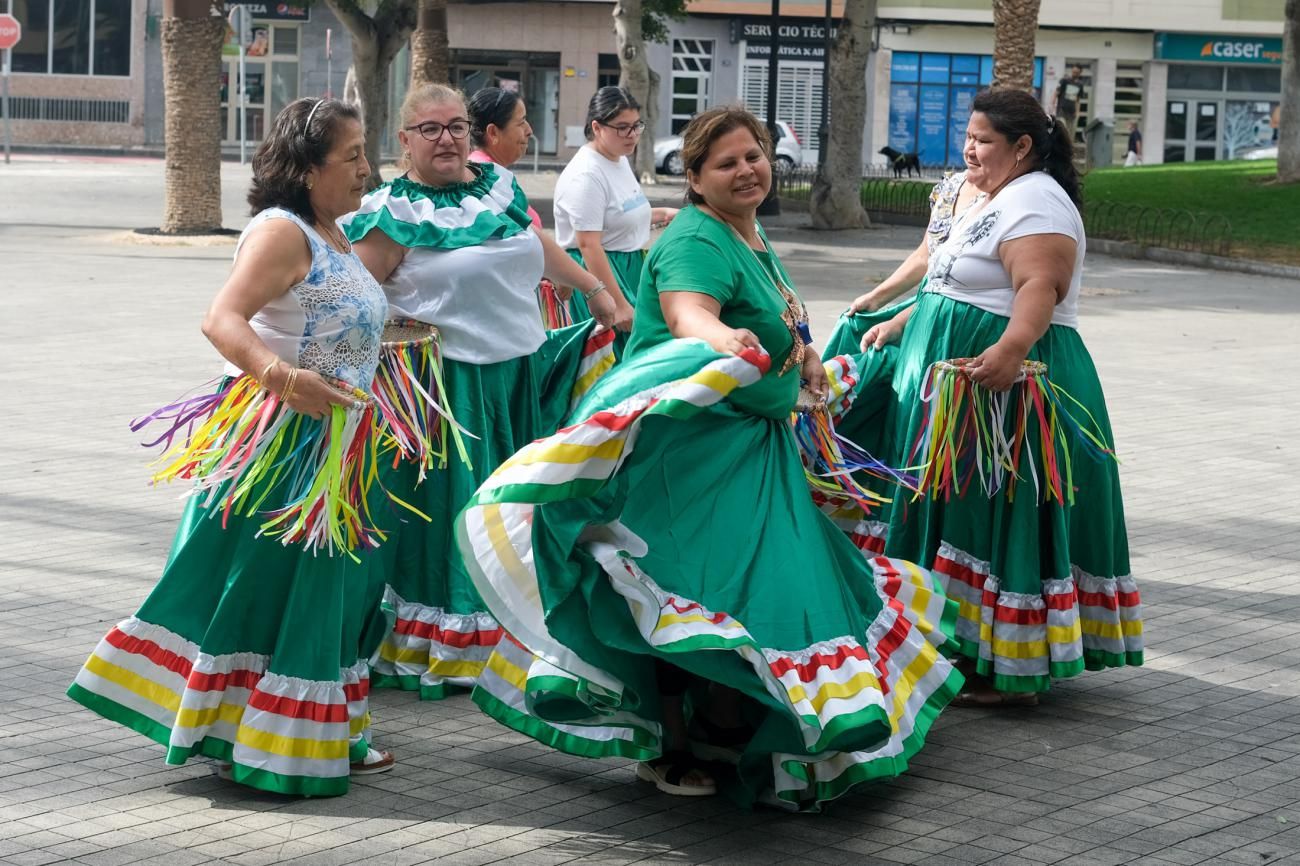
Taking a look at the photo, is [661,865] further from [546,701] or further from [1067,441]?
[1067,441]

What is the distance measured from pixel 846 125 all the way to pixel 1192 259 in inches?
229

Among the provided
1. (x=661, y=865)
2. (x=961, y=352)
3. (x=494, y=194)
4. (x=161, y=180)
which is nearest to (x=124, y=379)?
(x=494, y=194)

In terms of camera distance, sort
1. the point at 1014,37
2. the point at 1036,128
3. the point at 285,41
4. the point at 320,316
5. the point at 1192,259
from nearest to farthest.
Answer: the point at 320,316 < the point at 1036,128 < the point at 1014,37 < the point at 1192,259 < the point at 285,41

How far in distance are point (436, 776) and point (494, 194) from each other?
2.04m

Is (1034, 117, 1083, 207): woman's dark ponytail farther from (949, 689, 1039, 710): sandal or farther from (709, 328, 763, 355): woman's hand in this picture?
(709, 328, 763, 355): woman's hand

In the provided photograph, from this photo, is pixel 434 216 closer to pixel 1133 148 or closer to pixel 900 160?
pixel 900 160

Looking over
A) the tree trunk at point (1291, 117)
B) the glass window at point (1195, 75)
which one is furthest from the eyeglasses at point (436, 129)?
the glass window at point (1195, 75)

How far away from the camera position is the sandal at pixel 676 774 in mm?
4957

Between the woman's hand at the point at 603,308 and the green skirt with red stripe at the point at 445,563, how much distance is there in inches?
22.9

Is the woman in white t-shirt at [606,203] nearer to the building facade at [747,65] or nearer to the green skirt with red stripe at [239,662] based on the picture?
the green skirt with red stripe at [239,662]

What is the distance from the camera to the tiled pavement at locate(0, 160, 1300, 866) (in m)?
4.56

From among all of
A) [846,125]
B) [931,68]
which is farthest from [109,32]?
[846,125]

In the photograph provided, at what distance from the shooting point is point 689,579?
14.9ft

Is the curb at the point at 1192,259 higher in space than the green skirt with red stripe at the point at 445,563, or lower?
higher
